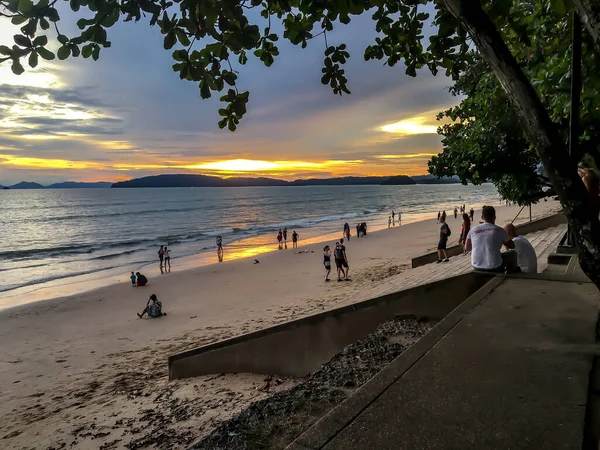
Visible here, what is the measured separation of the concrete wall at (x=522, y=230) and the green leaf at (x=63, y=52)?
1432cm

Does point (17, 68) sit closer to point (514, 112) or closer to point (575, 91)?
point (575, 91)

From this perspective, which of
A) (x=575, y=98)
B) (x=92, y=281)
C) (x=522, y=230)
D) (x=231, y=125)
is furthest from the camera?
(x=92, y=281)

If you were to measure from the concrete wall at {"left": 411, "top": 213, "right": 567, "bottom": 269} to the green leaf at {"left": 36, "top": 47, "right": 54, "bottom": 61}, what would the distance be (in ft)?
47.3

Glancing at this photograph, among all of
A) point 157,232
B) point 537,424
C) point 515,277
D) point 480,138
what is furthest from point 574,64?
point 157,232

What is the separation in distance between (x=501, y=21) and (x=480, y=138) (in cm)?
1106

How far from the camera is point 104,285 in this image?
22.3 m

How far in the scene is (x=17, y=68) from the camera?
205 cm

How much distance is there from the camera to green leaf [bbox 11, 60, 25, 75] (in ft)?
6.65

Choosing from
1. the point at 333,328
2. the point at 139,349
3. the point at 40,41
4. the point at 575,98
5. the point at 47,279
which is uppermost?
the point at 40,41

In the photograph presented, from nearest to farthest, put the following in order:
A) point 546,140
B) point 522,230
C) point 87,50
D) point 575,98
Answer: point 546,140 → point 575,98 → point 87,50 → point 522,230

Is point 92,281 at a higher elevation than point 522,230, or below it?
below

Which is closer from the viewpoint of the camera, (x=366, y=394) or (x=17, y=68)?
(x=17, y=68)

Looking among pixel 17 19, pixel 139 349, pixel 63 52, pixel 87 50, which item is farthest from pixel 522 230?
pixel 17 19

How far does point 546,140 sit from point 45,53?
2.42 metres
